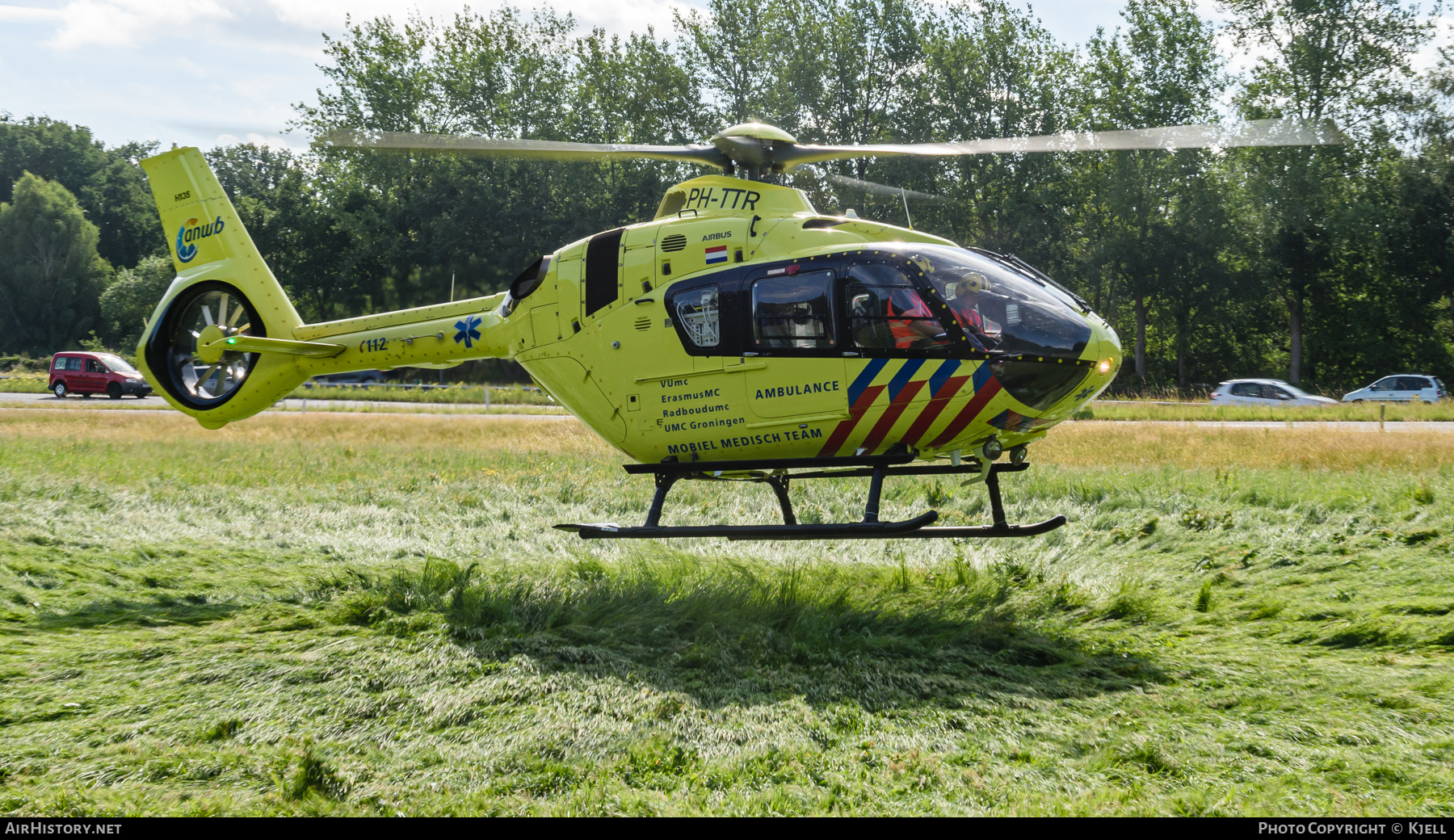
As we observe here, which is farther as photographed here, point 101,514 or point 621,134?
point 621,134

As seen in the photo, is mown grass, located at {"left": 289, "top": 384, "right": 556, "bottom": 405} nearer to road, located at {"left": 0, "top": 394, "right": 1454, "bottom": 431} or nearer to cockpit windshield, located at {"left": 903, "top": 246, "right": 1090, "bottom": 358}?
road, located at {"left": 0, "top": 394, "right": 1454, "bottom": 431}

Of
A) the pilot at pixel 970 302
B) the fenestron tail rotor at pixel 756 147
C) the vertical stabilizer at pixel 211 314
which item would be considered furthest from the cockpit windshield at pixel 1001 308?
the vertical stabilizer at pixel 211 314

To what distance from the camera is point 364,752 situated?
658 centimetres

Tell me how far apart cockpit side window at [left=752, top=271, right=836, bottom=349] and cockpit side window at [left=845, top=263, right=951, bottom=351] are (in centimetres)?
23

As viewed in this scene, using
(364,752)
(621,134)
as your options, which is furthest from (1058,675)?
(621,134)

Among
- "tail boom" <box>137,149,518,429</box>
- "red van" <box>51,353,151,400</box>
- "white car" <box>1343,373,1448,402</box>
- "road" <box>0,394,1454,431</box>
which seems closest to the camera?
"tail boom" <box>137,149,518,429</box>

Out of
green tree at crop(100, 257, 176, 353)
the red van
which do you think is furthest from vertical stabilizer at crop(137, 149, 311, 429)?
green tree at crop(100, 257, 176, 353)

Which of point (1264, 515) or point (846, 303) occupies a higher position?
point (846, 303)

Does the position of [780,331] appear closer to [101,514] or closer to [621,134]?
[101,514]

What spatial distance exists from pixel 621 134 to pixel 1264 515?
4701 cm

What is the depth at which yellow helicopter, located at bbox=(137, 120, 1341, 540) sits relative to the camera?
8266 mm

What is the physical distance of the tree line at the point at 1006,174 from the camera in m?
41.5

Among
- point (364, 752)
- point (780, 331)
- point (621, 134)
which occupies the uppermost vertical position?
point (621, 134)

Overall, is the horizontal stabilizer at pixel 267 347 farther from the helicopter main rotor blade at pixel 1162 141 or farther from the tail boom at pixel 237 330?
the helicopter main rotor blade at pixel 1162 141
